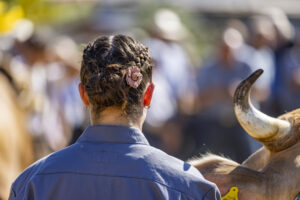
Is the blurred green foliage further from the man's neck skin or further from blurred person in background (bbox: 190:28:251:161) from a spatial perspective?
the man's neck skin

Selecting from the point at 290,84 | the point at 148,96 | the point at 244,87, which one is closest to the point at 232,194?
the point at 244,87

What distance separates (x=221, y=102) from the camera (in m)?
9.17

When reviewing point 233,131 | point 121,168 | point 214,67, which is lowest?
point 233,131

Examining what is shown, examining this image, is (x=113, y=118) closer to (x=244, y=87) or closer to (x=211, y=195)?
(x=211, y=195)

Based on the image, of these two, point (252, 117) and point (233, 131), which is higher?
point (252, 117)

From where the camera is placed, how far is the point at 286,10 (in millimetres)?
19562

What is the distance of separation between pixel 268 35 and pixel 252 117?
5.95 m

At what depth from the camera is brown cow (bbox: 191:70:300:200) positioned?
348cm

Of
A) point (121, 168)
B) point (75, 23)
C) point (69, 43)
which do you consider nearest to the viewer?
point (121, 168)

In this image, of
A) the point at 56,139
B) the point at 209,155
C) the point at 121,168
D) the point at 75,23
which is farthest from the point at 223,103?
the point at 75,23

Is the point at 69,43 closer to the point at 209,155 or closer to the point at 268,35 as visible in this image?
the point at 268,35

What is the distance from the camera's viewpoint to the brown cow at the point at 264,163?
3.48 meters

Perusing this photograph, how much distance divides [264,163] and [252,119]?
0.39 meters

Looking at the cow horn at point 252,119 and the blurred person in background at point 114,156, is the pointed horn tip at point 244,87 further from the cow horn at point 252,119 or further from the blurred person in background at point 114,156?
the blurred person in background at point 114,156
